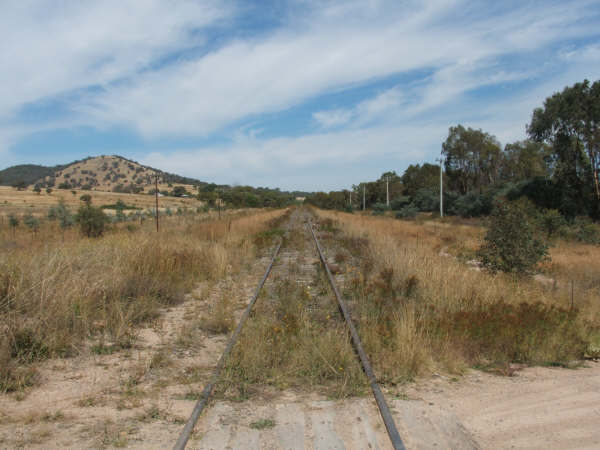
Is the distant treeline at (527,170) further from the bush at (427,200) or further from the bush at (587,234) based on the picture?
the bush at (587,234)

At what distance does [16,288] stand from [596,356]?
8306mm

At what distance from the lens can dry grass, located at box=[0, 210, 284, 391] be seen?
5.26 m

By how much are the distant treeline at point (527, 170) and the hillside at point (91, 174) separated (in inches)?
2200

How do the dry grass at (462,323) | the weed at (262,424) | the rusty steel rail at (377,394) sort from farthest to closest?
the dry grass at (462,323), the weed at (262,424), the rusty steel rail at (377,394)

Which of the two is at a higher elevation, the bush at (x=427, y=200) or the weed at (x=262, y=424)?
the bush at (x=427, y=200)

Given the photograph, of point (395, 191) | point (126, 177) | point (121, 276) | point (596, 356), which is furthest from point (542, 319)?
point (126, 177)

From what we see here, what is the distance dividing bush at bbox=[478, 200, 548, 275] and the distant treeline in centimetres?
817

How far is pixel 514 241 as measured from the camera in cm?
1016

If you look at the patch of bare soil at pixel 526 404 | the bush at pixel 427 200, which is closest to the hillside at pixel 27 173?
the bush at pixel 427 200

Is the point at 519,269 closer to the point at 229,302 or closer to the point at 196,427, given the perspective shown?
the point at 229,302

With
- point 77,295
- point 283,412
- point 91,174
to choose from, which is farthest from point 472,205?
point 91,174

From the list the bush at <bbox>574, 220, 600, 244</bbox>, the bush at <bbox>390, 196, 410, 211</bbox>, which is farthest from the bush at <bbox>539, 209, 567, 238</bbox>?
the bush at <bbox>390, 196, 410, 211</bbox>

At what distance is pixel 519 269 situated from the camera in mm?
10125

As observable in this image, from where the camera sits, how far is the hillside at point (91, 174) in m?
110
